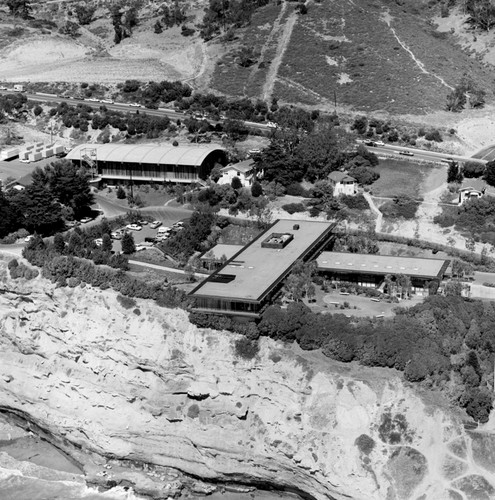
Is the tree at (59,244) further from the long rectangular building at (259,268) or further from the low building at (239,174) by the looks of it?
the low building at (239,174)

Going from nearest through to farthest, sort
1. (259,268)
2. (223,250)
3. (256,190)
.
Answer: (259,268)
(223,250)
(256,190)

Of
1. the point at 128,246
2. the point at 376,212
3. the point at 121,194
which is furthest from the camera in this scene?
the point at 121,194

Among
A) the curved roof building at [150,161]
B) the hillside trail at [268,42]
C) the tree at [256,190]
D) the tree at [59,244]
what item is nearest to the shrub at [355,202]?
the tree at [256,190]

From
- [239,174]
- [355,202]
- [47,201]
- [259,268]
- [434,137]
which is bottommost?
[434,137]

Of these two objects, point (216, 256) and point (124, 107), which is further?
point (124, 107)

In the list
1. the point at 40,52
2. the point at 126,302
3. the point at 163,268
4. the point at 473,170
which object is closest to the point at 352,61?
the point at 473,170

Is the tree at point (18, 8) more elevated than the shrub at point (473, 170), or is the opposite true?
the shrub at point (473, 170)

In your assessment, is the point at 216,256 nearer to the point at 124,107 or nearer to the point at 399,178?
the point at 399,178

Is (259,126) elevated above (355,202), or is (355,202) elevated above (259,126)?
(355,202)
